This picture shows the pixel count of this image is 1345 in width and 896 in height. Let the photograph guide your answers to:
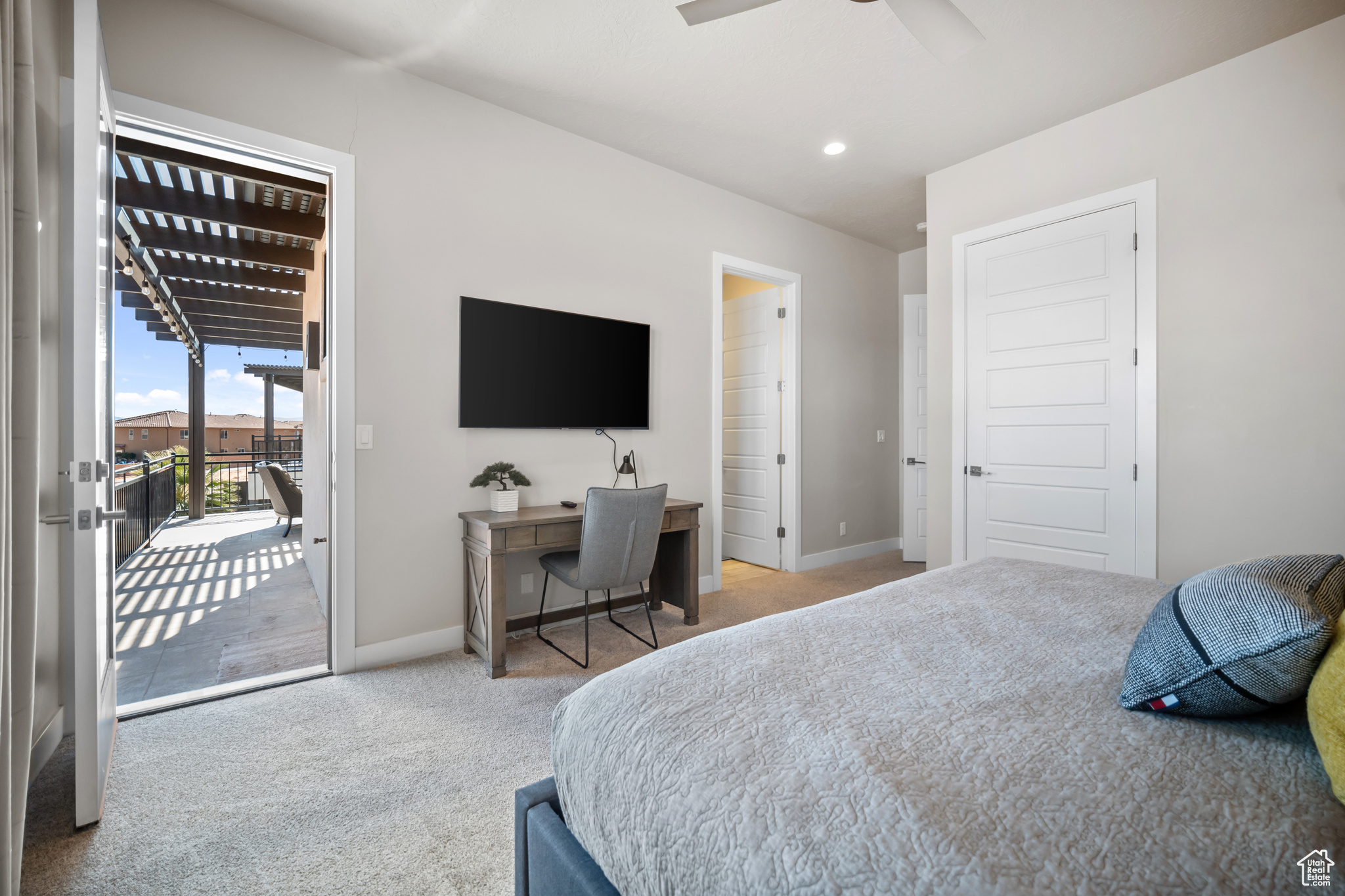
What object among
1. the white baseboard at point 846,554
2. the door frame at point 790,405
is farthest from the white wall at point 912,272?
the white baseboard at point 846,554

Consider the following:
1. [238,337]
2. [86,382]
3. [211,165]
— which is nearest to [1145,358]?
[86,382]

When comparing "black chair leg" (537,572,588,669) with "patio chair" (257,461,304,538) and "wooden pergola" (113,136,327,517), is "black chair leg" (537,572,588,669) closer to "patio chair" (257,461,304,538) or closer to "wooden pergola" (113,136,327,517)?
"wooden pergola" (113,136,327,517)

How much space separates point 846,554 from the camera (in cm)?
501

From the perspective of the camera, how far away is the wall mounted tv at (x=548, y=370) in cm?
301

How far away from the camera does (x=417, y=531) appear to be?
287 cm

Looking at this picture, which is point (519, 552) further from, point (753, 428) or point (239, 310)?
point (239, 310)

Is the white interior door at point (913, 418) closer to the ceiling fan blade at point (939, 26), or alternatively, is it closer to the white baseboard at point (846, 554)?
the white baseboard at point (846, 554)

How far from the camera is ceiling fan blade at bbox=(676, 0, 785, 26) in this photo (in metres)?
1.96

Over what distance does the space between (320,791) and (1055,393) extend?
3685 mm

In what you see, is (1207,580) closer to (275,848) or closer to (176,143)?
(275,848)

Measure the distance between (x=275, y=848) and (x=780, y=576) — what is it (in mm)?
3425

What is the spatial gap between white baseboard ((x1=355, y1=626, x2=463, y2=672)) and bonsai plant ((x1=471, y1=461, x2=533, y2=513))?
641mm

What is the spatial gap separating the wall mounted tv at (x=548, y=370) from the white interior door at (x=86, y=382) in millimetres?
1441

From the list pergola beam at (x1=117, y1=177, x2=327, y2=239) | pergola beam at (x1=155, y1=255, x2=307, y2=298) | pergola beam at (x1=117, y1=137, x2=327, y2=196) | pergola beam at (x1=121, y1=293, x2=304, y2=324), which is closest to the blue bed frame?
pergola beam at (x1=117, y1=137, x2=327, y2=196)
